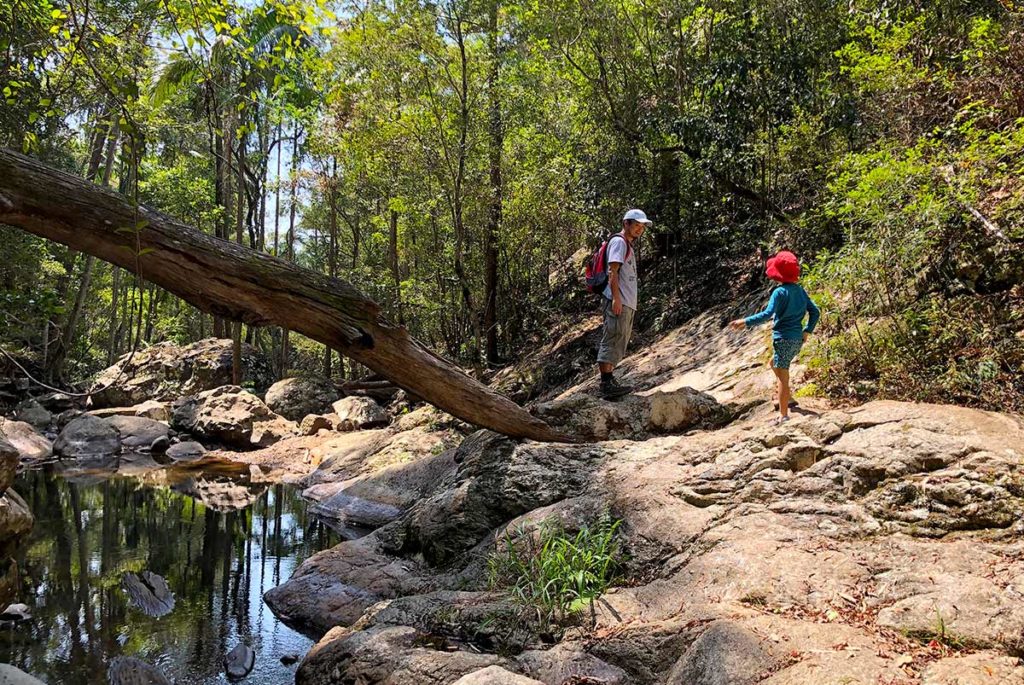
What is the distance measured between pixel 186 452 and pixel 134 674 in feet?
40.6

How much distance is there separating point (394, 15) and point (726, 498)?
10.6 m

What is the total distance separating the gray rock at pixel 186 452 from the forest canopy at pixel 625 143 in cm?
428

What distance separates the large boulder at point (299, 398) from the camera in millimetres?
19391

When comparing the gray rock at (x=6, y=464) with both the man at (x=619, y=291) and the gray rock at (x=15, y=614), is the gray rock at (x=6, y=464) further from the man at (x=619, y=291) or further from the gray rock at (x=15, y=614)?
the man at (x=619, y=291)

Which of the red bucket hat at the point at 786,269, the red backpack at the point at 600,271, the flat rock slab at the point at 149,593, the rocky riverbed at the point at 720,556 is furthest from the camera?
the flat rock slab at the point at 149,593

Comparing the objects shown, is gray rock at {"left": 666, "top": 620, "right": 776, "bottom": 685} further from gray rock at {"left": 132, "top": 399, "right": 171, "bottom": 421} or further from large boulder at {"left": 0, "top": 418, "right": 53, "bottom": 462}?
gray rock at {"left": 132, "top": 399, "right": 171, "bottom": 421}

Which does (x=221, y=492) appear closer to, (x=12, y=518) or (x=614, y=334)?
(x=12, y=518)

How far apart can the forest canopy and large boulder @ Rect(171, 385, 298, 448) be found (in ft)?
14.4

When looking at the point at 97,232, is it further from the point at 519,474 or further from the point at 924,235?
the point at 924,235

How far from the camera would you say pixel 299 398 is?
19625mm

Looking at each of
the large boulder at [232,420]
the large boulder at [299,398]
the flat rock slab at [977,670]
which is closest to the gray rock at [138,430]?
the large boulder at [232,420]

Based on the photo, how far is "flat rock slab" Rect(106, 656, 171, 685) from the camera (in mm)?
5266

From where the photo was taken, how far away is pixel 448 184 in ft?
45.6

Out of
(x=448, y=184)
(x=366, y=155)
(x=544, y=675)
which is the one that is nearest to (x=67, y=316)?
(x=366, y=155)
